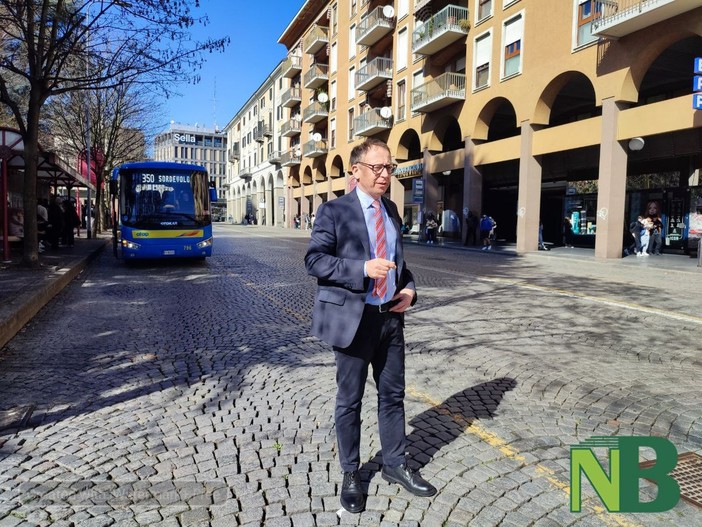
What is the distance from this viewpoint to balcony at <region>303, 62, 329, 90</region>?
45.3 meters

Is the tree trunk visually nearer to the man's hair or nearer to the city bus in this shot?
the city bus

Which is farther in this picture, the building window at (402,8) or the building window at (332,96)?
the building window at (332,96)

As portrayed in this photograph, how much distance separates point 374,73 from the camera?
1335 inches

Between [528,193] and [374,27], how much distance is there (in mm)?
17221

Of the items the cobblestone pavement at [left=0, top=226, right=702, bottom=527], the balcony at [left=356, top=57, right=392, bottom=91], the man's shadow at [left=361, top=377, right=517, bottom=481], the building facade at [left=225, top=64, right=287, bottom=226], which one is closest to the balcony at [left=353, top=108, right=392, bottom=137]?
the balcony at [left=356, top=57, right=392, bottom=91]

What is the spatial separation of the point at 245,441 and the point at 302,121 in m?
50.2

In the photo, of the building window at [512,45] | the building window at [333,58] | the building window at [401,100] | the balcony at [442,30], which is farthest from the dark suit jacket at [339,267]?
the building window at [333,58]

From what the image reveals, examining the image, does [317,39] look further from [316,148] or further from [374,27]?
[374,27]

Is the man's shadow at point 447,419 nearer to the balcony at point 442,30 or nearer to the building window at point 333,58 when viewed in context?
the balcony at point 442,30

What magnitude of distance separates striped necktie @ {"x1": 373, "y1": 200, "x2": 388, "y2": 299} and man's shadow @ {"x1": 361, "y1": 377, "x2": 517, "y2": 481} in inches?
42.9

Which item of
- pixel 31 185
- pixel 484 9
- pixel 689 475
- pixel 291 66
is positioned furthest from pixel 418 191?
pixel 291 66

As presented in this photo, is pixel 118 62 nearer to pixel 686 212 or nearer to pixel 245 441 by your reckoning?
pixel 245 441

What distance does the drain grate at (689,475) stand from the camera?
A: 2.72m

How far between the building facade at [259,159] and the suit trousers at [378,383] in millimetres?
56781
